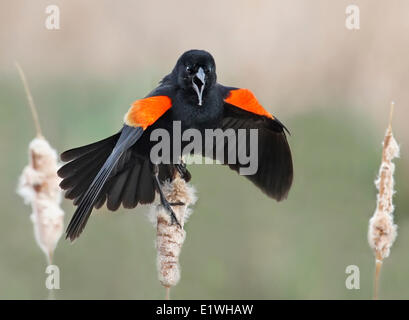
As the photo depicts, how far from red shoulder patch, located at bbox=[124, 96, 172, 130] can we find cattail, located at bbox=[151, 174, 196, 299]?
29 centimetres

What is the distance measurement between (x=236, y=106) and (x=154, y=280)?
1090mm

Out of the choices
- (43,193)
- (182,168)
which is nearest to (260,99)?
(182,168)

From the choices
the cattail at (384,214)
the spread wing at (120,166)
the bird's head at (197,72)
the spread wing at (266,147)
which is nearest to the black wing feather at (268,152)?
the spread wing at (266,147)

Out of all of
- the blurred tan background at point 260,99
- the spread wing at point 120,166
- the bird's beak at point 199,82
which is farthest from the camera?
the blurred tan background at point 260,99

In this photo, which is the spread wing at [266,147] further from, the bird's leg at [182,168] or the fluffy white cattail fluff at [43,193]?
the fluffy white cattail fluff at [43,193]

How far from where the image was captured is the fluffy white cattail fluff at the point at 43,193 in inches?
80.5

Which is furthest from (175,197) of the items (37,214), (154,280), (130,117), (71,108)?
(71,108)

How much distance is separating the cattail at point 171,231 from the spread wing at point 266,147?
650 mm

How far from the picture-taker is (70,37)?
352cm

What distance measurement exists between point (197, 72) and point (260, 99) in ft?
3.07

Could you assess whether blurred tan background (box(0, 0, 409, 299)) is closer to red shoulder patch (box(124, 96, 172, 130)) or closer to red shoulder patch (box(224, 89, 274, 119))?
red shoulder patch (box(124, 96, 172, 130))

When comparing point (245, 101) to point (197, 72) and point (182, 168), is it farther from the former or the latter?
point (182, 168)

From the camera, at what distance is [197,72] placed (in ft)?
9.23

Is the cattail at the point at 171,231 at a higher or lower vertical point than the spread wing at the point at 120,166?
lower
